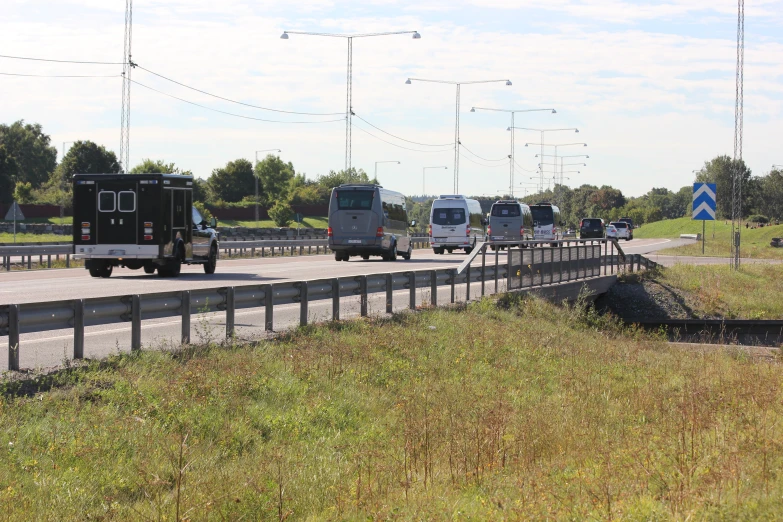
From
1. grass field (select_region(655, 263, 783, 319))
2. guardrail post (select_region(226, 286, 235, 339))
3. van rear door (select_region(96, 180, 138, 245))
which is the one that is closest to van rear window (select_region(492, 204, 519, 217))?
grass field (select_region(655, 263, 783, 319))

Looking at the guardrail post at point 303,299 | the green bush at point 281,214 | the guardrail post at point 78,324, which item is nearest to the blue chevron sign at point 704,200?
the guardrail post at point 303,299

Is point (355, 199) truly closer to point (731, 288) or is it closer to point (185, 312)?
point (731, 288)

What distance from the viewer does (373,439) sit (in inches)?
382

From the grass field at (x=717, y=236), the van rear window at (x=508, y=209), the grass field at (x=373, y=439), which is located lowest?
the grass field at (x=373, y=439)

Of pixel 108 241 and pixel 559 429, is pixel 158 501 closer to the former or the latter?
pixel 559 429

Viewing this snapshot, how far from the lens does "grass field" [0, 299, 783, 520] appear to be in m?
7.37

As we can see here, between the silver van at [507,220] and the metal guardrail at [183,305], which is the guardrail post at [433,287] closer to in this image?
the metal guardrail at [183,305]

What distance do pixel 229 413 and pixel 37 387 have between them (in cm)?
185

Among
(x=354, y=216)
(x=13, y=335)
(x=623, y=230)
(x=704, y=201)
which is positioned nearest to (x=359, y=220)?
(x=354, y=216)

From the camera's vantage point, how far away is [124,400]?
970 cm

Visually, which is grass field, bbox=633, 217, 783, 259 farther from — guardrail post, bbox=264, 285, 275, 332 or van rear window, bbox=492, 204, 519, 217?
guardrail post, bbox=264, 285, 275, 332

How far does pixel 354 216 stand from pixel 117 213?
14064 millimetres

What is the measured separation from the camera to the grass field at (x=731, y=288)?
34.2 m

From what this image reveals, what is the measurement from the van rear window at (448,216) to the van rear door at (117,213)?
27.5 metres
